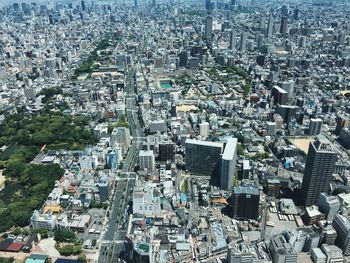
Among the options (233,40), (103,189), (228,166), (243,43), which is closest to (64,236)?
(103,189)

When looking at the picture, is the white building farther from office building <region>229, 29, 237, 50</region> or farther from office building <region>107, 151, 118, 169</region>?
office building <region>229, 29, 237, 50</region>

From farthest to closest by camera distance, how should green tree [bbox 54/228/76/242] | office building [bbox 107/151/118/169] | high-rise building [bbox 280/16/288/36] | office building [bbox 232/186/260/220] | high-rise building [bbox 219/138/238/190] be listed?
high-rise building [bbox 280/16/288/36] → office building [bbox 107/151/118/169] → high-rise building [bbox 219/138/238/190] → office building [bbox 232/186/260/220] → green tree [bbox 54/228/76/242]

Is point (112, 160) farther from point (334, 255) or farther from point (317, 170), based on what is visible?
point (334, 255)

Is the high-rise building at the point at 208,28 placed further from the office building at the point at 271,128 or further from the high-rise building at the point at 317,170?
the high-rise building at the point at 317,170

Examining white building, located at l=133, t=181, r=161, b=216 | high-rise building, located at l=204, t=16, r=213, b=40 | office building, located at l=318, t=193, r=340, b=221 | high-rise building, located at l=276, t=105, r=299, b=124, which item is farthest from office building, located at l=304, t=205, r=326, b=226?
high-rise building, located at l=204, t=16, r=213, b=40

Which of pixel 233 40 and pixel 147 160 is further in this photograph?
pixel 233 40
